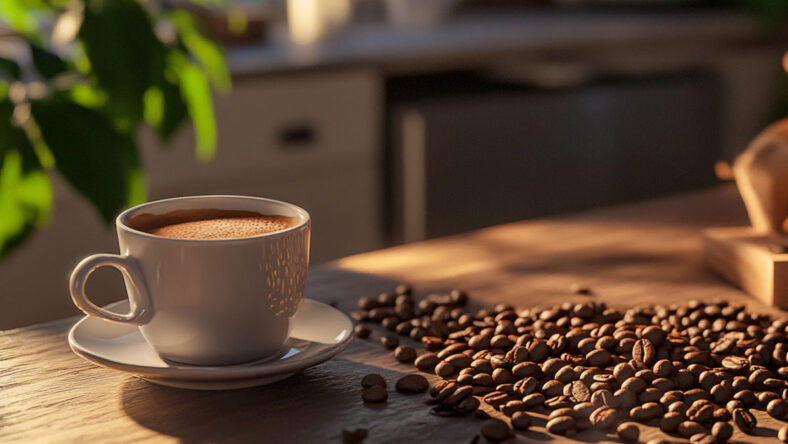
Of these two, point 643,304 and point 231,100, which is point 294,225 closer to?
point 643,304

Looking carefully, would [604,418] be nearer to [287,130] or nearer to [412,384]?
[412,384]

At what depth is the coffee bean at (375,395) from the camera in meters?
0.70

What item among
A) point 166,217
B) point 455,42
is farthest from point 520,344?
point 455,42

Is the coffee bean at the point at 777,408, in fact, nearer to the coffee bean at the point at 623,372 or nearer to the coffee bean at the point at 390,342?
the coffee bean at the point at 623,372

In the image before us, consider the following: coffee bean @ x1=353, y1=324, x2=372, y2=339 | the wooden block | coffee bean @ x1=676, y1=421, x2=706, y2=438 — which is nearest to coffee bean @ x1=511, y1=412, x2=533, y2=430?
coffee bean @ x1=676, y1=421, x2=706, y2=438

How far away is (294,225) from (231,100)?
1632 mm

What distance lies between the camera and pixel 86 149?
1.11 meters

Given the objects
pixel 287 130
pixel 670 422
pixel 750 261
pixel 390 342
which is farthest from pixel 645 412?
pixel 287 130

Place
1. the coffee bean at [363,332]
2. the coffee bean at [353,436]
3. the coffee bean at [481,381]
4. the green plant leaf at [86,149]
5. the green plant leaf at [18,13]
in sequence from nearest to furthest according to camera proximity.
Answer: the coffee bean at [353,436] → the coffee bean at [481,381] → the coffee bean at [363,332] → the green plant leaf at [86,149] → the green plant leaf at [18,13]

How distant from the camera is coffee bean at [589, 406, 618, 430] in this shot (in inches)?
26.2

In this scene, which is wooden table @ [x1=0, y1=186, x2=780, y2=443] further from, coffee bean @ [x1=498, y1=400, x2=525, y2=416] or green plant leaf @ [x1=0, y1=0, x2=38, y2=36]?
green plant leaf @ [x1=0, y1=0, x2=38, y2=36]

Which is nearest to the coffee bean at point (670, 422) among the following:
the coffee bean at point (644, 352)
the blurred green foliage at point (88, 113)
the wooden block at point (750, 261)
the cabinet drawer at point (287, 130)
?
the coffee bean at point (644, 352)

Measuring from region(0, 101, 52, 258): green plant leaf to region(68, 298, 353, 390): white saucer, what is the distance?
1.17 ft

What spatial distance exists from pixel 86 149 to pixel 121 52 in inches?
4.7
